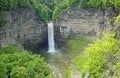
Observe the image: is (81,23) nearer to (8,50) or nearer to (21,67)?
(8,50)

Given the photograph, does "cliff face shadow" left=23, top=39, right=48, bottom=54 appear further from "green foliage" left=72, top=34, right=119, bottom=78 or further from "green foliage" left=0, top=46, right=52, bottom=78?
"green foliage" left=72, top=34, right=119, bottom=78

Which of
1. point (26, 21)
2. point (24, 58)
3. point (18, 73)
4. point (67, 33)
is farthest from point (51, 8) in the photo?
point (18, 73)

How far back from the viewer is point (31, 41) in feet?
297

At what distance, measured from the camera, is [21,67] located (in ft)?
181

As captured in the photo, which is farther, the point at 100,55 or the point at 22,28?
the point at 22,28

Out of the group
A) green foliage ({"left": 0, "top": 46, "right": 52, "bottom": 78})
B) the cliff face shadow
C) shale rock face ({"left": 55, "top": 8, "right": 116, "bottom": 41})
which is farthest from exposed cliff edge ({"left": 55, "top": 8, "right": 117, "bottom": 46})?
green foliage ({"left": 0, "top": 46, "right": 52, "bottom": 78})

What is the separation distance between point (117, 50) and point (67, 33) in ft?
164

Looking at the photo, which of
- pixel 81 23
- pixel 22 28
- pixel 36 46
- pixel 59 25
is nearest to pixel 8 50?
pixel 22 28

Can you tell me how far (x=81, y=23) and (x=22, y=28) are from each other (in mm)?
18362

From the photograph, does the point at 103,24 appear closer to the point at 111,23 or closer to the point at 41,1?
the point at 111,23

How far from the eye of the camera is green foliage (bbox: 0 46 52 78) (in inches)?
2082

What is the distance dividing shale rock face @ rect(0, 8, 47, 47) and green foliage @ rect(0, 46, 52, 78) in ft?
50.0

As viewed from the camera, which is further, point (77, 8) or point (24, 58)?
point (77, 8)

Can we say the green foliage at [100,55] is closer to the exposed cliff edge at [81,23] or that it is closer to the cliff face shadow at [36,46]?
the exposed cliff edge at [81,23]
